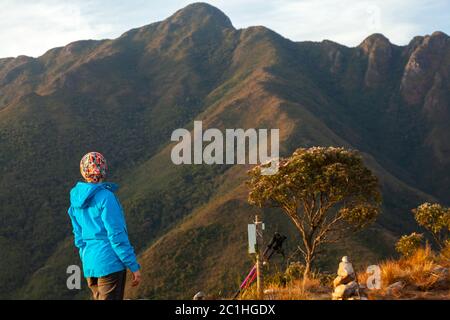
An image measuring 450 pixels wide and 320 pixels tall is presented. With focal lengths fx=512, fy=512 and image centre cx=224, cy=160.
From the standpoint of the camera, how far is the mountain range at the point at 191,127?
53812mm

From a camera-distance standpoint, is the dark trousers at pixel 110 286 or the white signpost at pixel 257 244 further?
the white signpost at pixel 257 244

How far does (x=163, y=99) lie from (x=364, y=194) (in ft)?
399

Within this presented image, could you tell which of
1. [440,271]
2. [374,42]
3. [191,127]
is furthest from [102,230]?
[374,42]

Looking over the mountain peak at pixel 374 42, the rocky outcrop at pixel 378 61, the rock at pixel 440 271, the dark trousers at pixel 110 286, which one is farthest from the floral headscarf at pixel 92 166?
the mountain peak at pixel 374 42

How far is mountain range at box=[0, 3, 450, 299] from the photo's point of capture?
177ft

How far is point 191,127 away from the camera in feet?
350

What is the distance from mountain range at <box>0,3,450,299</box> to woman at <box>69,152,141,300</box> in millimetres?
4530

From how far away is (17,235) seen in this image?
70.8 metres

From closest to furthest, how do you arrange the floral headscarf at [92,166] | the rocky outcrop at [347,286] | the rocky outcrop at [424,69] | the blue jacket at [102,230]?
the blue jacket at [102,230]
the floral headscarf at [92,166]
the rocky outcrop at [347,286]
the rocky outcrop at [424,69]

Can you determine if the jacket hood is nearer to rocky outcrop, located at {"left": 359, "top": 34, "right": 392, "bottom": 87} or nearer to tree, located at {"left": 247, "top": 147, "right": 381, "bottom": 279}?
tree, located at {"left": 247, "top": 147, "right": 381, "bottom": 279}

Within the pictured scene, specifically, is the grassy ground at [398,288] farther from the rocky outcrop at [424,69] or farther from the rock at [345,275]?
the rocky outcrop at [424,69]

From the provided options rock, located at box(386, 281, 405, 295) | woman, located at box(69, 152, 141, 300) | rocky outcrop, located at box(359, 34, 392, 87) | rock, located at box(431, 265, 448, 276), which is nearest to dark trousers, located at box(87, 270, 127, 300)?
woman, located at box(69, 152, 141, 300)

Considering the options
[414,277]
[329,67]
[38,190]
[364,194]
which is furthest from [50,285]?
[329,67]
